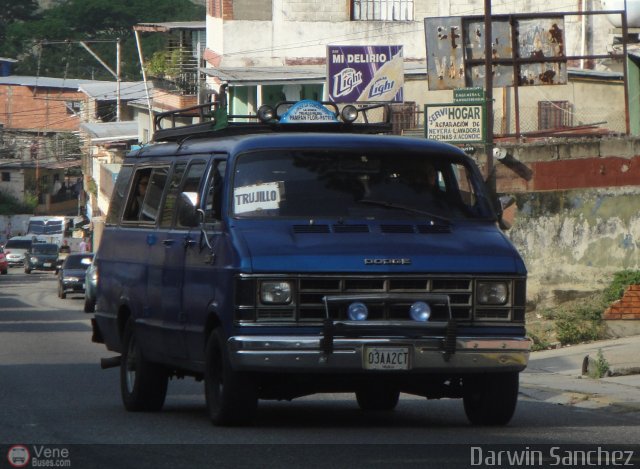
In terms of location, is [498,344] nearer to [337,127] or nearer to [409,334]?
[409,334]

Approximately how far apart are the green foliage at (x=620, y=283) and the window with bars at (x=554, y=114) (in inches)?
553

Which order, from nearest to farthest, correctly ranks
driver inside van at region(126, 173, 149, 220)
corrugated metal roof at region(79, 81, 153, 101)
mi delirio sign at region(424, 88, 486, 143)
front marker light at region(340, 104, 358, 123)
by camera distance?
1. front marker light at region(340, 104, 358, 123)
2. driver inside van at region(126, 173, 149, 220)
3. mi delirio sign at region(424, 88, 486, 143)
4. corrugated metal roof at region(79, 81, 153, 101)

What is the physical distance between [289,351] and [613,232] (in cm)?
1455

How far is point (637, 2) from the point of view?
27109mm

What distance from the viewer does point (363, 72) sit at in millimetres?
31422

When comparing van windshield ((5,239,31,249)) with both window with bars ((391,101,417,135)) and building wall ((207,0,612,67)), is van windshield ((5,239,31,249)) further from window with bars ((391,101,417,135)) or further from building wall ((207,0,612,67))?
window with bars ((391,101,417,135))

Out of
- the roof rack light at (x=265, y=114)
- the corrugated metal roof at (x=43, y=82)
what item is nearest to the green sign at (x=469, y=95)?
the roof rack light at (x=265, y=114)

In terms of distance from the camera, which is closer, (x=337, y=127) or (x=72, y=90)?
(x=337, y=127)

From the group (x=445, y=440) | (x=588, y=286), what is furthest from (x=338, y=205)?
(x=588, y=286)

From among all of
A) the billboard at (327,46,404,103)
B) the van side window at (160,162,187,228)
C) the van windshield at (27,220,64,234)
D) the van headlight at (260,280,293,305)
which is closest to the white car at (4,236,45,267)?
the van windshield at (27,220,64,234)

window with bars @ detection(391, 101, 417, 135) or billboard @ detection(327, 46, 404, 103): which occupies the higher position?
billboard @ detection(327, 46, 404, 103)

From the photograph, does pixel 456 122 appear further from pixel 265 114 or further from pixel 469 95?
pixel 265 114

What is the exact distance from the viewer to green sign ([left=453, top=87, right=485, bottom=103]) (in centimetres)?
2472

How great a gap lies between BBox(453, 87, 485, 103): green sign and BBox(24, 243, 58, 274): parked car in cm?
5082
